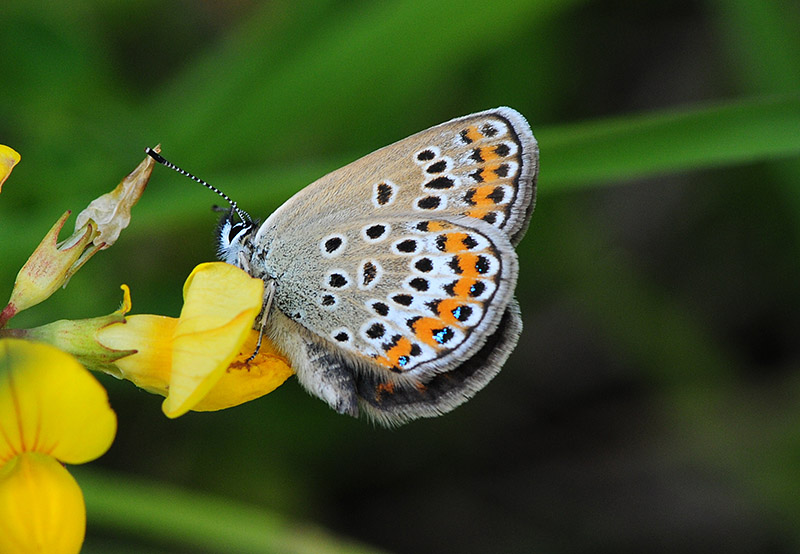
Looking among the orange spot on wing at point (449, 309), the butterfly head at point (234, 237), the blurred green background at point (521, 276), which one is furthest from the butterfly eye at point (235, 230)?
the orange spot on wing at point (449, 309)

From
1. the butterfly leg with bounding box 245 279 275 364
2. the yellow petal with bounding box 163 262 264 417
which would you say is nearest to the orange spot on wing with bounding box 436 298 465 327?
the butterfly leg with bounding box 245 279 275 364

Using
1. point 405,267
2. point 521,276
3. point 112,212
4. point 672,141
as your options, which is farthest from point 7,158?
point 521,276

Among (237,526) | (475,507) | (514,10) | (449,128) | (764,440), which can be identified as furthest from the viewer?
(475,507)

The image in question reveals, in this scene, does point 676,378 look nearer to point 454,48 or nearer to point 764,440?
point 764,440

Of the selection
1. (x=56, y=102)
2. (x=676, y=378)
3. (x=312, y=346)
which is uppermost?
(x=56, y=102)

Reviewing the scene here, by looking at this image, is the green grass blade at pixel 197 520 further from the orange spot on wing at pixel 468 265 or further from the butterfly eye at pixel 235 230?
the orange spot on wing at pixel 468 265

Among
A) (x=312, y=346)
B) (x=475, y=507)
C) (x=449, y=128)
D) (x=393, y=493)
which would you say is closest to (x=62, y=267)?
(x=312, y=346)
